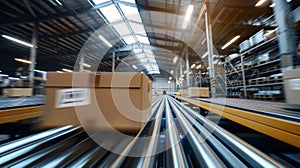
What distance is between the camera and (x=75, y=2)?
4246 mm

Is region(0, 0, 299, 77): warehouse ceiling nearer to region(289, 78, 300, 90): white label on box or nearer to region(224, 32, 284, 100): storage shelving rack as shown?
region(224, 32, 284, 100): storage shelving rack

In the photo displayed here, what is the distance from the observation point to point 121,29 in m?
6.62

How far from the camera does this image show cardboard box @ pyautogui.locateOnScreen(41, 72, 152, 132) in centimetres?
68

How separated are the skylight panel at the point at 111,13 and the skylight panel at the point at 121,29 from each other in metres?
0.35

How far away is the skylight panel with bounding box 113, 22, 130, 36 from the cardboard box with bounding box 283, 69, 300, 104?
6.29 metres

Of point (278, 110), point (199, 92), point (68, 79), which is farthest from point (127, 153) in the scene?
point (199, 92)

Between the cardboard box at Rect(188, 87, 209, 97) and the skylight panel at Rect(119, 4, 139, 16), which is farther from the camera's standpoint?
the skylight panel at Rect(119, 4, 139, 16)

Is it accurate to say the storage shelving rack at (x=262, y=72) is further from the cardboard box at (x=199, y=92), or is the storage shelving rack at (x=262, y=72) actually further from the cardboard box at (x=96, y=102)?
the cardboard box at (x=96, y=102)

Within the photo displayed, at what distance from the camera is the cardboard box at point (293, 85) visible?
2.35 ft

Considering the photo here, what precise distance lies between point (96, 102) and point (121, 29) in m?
6.68

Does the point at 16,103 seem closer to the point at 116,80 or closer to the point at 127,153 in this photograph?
the point at 116,80

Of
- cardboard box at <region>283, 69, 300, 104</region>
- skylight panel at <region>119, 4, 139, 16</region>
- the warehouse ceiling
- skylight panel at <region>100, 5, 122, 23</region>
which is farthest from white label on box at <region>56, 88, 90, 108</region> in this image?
skylight panel at <region>100, 5, 122, 23</region>

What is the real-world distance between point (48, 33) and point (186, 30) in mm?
5930

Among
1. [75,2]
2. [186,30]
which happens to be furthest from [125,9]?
[186,30]
